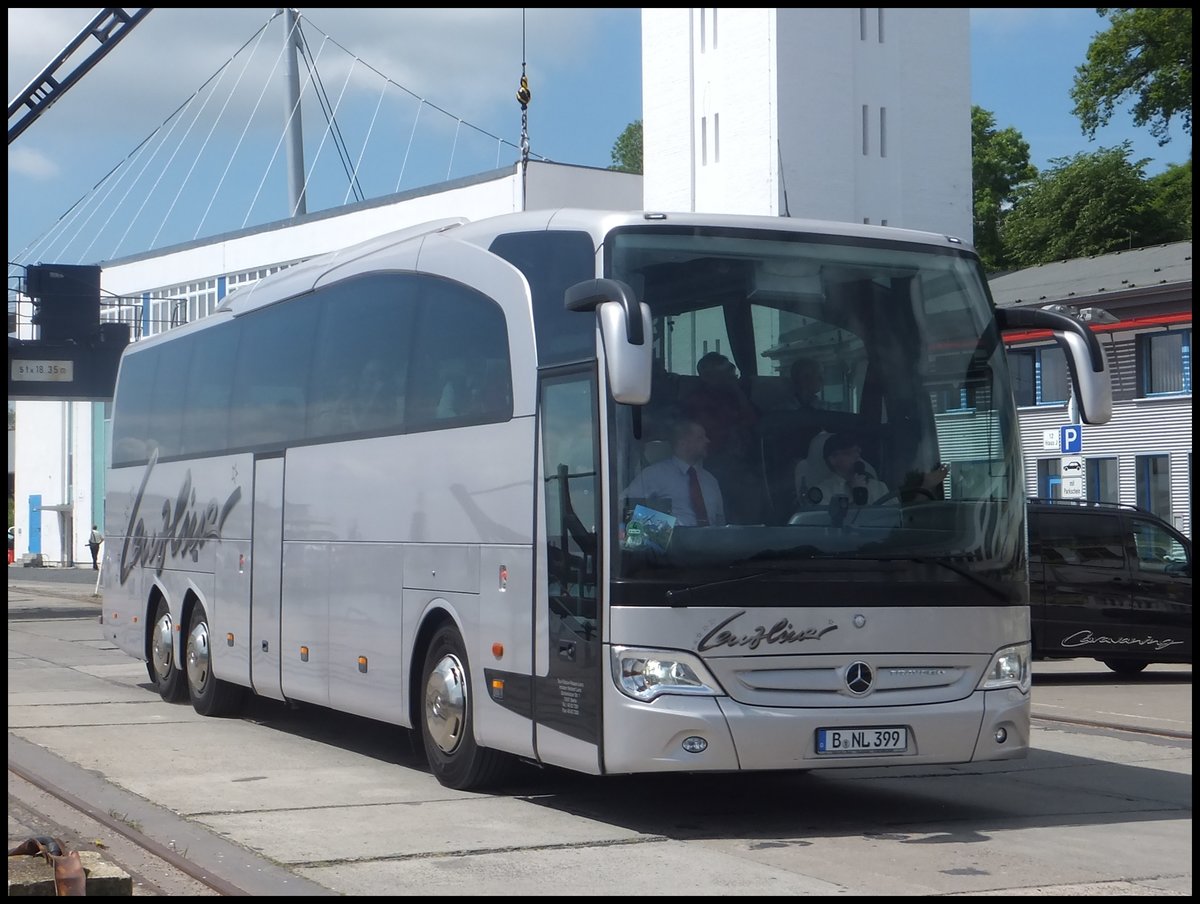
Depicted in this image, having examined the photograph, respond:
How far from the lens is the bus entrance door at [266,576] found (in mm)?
13781

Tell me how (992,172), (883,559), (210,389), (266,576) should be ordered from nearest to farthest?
(883,559), (266,576), (210,389), (992,172)

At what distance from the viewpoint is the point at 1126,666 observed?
70.4 feet

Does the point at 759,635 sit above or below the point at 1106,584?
above

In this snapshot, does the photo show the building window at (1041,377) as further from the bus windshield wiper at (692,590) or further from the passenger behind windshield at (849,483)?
the bus windshield wiper at (692,590)

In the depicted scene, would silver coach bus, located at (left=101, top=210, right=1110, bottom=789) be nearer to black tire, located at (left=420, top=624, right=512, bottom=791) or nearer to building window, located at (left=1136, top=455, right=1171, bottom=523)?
black tire, located at (left=420, top=624, right=512, bottom=791)

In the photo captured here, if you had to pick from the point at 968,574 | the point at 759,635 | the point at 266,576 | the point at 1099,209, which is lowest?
the point at 759,635

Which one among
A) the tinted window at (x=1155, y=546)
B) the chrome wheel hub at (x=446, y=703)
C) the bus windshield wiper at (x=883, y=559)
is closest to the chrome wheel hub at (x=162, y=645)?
the chrome wheel hub at (x=446, y=703)

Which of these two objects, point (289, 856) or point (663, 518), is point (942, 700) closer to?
point (663, 518)

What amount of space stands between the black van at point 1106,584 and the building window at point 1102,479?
21017mm

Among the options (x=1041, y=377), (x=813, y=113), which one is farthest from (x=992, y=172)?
(x=1041, y=377)

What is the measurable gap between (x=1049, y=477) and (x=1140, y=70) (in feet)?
62.3

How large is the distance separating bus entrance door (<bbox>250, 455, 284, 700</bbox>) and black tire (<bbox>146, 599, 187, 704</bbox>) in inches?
95.0

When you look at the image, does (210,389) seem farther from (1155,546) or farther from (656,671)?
(1155,546)

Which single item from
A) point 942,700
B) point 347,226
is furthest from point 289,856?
point 347,226
